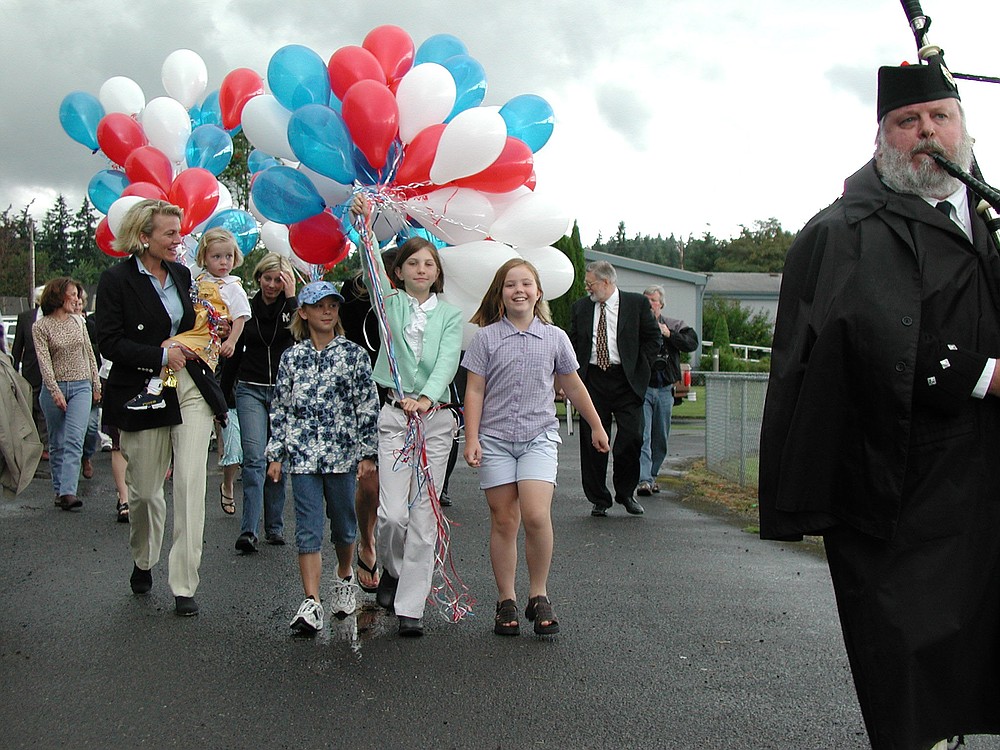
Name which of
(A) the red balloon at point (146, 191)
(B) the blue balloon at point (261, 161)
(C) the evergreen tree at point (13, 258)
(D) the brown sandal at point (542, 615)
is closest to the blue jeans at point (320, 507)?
(D) the brown sandal at point (542, 615)

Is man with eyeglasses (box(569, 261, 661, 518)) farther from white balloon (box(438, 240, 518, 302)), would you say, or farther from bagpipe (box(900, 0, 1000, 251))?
bagpipe (box(900, 0, 1000, 251))

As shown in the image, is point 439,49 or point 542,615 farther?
point 439,49

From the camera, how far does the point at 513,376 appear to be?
5.61m

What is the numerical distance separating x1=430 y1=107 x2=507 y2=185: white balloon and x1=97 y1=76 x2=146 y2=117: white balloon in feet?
20.5

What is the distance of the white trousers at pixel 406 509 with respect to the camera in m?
5.52

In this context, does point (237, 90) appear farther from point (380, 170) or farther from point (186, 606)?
point (186, 606)

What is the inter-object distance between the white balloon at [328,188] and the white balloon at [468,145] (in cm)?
54

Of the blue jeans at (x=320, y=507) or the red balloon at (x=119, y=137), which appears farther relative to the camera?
the red balloon at (x=119, y=137)

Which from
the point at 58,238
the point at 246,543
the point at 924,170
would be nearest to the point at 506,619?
the point at 246,543

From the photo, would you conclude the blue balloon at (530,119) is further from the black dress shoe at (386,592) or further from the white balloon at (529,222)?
the black dress shoe at (386,592)

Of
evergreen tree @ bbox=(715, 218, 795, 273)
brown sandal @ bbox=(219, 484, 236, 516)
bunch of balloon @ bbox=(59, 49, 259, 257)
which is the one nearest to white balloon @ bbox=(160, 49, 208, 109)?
bunch of balloon @ bbox=(59, 49, 259, 257)

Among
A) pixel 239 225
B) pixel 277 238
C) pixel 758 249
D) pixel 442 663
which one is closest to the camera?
pixel 442 663

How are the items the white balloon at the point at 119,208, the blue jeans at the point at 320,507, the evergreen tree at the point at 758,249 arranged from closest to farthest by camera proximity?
the blue jeans at the point at 320,507
the white balloon at the point at 119,208
the evergreen tree at the point at 758,249

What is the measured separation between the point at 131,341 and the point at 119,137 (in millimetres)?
4582
